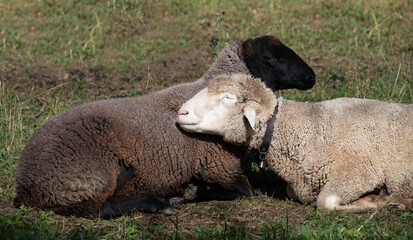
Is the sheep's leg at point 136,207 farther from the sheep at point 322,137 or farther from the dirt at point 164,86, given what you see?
the sheep at point 322,137

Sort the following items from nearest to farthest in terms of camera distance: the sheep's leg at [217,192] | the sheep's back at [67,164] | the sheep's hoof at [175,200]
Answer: the sheep's back at [67,164] < the sheep's hoof at [175,200] < the sheep's leg at [217,192]

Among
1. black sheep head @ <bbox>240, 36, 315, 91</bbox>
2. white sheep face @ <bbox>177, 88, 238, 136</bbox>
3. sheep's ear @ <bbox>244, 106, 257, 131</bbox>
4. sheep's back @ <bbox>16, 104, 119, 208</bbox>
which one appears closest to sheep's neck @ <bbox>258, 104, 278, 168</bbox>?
sheep's ear @ <bbox>244, 106, 257, 131</bbox>

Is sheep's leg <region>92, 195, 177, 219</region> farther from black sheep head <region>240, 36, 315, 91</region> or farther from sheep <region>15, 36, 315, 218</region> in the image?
black sheep head <region>240, 36, 315, 91</region>

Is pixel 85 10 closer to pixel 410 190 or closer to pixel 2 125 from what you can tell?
pixel 2 125

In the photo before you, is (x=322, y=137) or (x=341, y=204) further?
(x=322, y=137)

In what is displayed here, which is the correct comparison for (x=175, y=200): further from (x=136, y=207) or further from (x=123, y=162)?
(x=123, y=162)

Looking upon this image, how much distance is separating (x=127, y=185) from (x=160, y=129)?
651 millimetres

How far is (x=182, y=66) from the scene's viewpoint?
27.9 feet

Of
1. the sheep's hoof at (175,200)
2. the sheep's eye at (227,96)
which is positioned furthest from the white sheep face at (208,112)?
the sheep's hoof at (175,200)

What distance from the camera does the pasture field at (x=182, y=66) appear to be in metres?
3.93

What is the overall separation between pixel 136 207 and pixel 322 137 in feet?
6.21

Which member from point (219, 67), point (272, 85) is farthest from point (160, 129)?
point (272, 85)

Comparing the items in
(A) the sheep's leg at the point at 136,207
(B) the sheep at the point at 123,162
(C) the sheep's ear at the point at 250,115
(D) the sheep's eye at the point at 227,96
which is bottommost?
(A) the sheep's leg at the point at 136,207

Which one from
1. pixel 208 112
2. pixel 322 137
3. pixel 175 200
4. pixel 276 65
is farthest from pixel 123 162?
pixel 276 65
